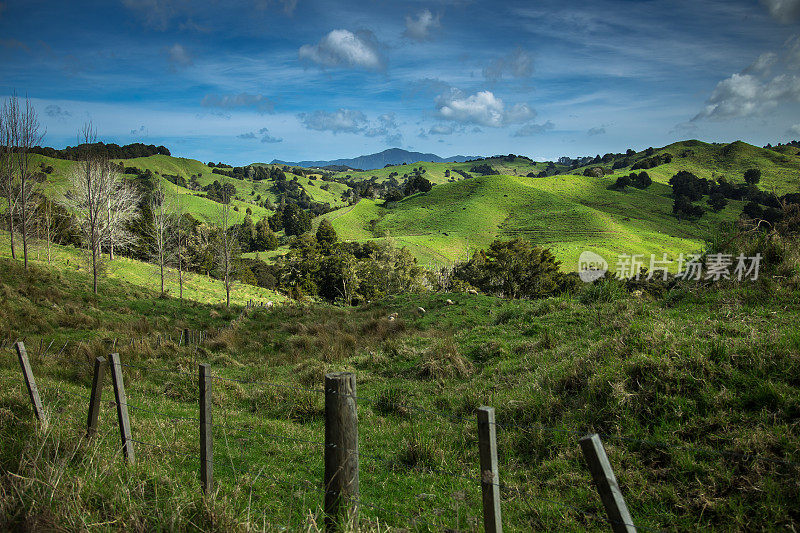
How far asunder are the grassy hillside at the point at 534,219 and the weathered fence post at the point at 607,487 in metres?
83.6

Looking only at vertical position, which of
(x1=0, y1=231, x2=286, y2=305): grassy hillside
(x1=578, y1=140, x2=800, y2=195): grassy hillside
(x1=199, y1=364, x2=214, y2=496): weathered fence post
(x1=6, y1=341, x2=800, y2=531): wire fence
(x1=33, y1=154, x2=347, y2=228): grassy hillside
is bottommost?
(x1=0, y1=231, x2=286, y2=305): grassy hillside

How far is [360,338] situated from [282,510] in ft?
42.5

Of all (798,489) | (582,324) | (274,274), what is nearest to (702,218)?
(274,274)

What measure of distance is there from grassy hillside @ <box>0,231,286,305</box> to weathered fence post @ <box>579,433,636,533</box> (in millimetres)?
41717

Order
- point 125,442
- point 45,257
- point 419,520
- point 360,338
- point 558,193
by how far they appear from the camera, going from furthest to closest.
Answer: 1. point 558,193
2. point 45,257
3. point 360,338
4. point 125,442
5. point 419,520

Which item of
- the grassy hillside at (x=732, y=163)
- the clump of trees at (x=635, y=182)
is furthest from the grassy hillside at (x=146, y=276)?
the grassy hillside at (x=732, y=163)

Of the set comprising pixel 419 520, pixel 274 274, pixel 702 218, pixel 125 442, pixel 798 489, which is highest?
pixel 702 218

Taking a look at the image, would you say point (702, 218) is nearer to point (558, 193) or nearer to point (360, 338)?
point (558, 193)

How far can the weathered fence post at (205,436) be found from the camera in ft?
14.2

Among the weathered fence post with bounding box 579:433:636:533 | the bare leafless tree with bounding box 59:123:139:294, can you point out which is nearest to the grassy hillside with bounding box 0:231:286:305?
the bare leafless tree with bounding box 59:123:139:294

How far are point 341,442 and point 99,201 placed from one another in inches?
1432

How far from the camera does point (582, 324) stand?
39.3 ft

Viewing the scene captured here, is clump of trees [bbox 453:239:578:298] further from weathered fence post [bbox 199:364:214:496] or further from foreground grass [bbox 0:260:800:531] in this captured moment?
weathered fence post [bbox 199:364:214:496]

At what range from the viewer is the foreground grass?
4059 mm
